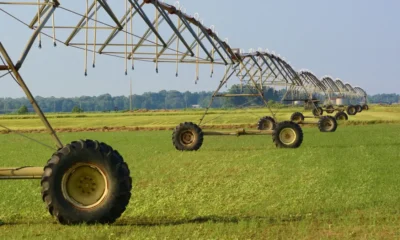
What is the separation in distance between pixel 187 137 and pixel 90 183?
18075 mm

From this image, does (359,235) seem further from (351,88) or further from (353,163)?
(351,88)

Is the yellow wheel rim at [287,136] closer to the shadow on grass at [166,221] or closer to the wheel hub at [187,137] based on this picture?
the wheel hub at [187,137]

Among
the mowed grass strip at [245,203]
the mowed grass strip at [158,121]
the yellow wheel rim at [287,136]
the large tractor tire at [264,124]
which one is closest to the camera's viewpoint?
the mowed grass strip at [245,203]

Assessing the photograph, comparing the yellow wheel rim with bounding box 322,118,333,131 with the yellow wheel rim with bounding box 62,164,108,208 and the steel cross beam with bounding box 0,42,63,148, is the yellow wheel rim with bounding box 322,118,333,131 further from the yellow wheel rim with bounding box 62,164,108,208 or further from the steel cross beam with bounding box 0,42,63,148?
the yellow wheel rim with bounding box 62,164,108,208

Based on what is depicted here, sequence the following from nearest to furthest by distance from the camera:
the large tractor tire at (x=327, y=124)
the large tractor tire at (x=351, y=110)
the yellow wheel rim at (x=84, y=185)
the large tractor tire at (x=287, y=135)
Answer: the yellow wheel rim at (x=84, y=185)
the large tractor tire at (x=287, y=135)
the large tractor tire at (x=327, y=124)
the large tractor tire at (x=351, y=110)

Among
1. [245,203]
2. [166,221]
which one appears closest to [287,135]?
[245,203]

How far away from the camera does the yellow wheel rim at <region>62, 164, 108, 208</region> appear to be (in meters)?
9.38

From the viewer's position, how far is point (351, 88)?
12925 centimetres

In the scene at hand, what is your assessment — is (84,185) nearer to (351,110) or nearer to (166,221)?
(166,221)

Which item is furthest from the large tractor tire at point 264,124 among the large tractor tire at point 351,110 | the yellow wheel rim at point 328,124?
the large tractor tire at point 351,110

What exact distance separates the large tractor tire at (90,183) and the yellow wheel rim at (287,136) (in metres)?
18.7

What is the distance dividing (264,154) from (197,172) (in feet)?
21.3

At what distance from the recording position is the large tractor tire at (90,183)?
9266 millimetres

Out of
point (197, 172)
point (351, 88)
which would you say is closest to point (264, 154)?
point (197, 172)
